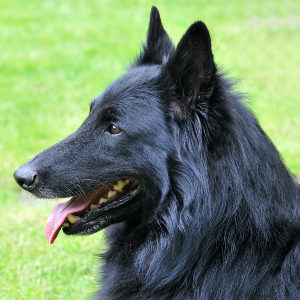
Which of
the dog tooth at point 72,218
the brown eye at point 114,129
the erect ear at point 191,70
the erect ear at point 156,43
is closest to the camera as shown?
the erect ear at point 191,70

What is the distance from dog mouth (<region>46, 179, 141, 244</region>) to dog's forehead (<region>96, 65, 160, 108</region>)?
543mm

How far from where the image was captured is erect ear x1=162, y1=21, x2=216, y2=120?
2322mm

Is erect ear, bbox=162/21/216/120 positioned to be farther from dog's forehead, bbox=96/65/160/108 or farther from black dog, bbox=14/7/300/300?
dog's forehead, bbox=96/65/160/108

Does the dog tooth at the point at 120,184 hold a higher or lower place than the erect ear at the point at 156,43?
lower

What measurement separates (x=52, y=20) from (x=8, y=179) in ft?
27.5

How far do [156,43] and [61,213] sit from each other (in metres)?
1.52

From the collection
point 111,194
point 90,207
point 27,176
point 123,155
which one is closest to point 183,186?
point 123,155

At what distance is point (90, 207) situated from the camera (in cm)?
281

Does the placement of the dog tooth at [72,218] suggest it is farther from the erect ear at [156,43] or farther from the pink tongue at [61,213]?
the erect ear at [156,43]

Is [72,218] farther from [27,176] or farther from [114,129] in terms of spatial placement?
[114,129]

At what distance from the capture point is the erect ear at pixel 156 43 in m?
3.23

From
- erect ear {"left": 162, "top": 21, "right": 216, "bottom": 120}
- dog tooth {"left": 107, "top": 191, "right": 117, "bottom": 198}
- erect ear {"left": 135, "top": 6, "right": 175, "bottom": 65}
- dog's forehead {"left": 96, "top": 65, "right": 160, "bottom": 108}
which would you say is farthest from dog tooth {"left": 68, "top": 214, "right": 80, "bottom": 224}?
erect ear {"left": 135, "top": 6, "right": 175, "bottom": 65}

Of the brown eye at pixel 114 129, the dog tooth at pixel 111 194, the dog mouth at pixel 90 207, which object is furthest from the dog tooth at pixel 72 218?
the brown eye at pixel 114 129

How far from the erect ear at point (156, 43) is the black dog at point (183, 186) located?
456mm
